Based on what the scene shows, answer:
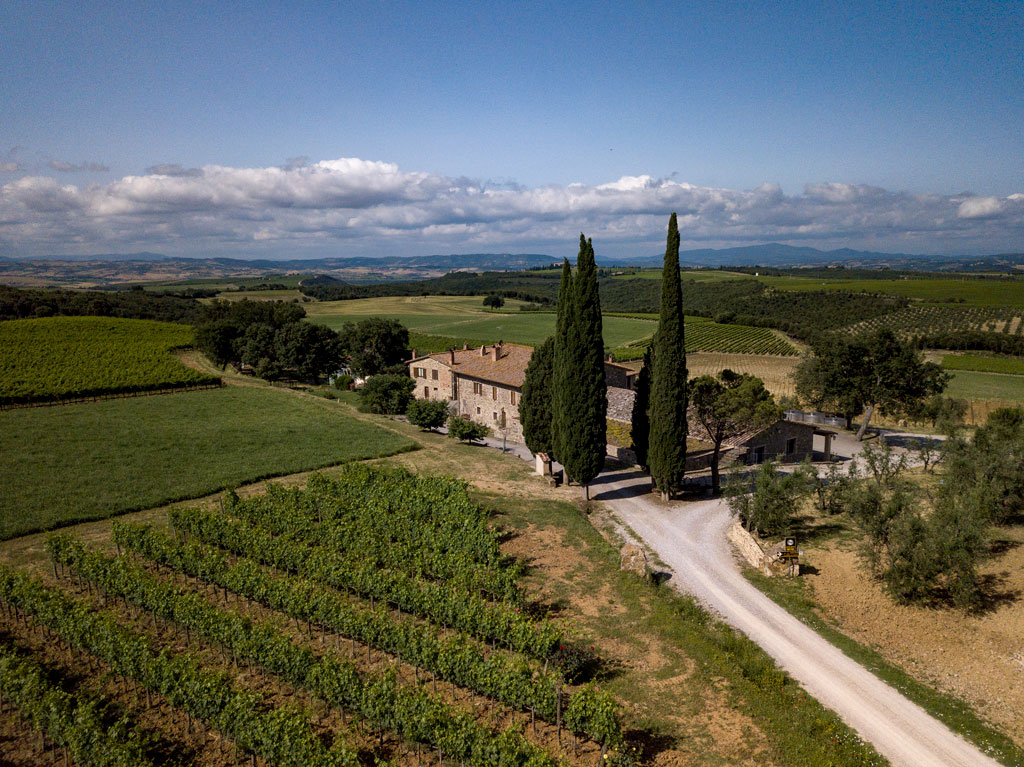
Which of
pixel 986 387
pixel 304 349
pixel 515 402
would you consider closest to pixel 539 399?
pixel 515 402

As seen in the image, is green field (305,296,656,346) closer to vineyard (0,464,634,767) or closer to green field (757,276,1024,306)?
vineyard (0,464,634,767)

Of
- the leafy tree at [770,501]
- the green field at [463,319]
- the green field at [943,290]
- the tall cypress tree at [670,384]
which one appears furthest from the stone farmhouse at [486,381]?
the green field at [943,290]

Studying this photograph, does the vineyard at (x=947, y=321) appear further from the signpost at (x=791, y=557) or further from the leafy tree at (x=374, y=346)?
the signpost at (x=791, y=557)

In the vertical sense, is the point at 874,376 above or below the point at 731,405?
below

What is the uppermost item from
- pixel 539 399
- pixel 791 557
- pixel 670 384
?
pixel 670 384

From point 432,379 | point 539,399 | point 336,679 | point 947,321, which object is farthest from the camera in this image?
point 947,321

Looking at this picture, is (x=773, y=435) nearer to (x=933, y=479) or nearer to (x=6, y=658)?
(x=933, y=479)

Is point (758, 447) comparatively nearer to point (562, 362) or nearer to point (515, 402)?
point (562, 362)
